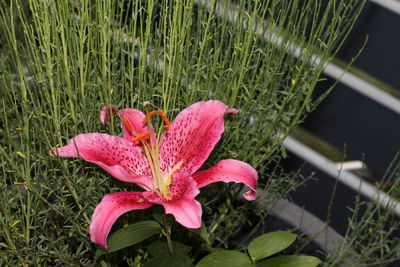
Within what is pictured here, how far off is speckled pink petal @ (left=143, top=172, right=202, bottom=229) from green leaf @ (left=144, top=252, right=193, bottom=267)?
7 cm

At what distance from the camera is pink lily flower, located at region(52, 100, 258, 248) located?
0.67 meters

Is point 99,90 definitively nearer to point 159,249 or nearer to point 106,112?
point 106,112

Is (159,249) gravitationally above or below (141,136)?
below

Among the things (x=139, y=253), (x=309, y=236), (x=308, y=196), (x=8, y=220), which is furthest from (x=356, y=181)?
(x=8, y=220)

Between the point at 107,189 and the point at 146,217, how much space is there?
0.18ft

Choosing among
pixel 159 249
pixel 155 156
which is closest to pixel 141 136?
pixel 155 156

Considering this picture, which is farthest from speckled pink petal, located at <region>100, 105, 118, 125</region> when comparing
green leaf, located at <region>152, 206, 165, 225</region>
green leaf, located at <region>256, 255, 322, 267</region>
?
green leaf, located at <region>256, 255, 322, 267</region>

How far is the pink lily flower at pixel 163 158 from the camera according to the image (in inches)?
26.5

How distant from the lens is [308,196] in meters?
1.36

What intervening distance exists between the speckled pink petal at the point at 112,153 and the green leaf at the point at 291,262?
0.14m

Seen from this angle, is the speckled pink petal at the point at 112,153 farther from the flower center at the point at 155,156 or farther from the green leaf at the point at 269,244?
the green leaf at the point at 269,244

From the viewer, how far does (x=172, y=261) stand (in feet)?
2.38

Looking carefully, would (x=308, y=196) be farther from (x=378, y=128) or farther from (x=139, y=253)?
(x=139, y=253)

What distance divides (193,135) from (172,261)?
13 cm
